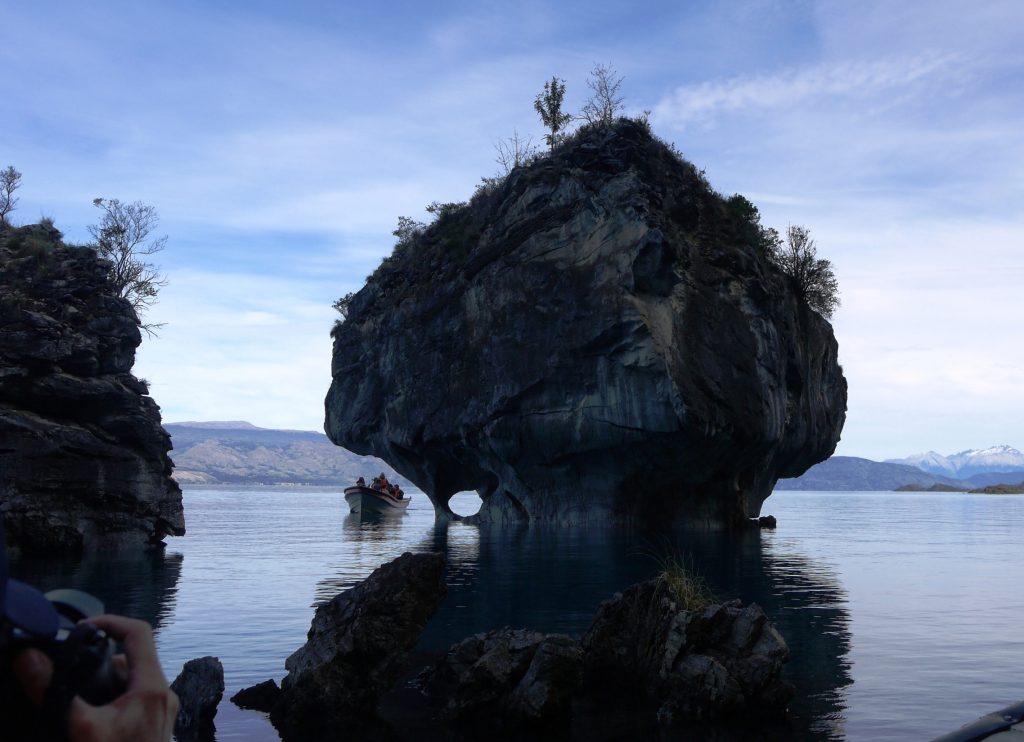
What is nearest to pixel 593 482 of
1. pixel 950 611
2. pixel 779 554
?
pixel 779 554

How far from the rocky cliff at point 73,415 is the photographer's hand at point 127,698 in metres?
36.8

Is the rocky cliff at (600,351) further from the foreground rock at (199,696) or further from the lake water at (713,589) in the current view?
the foreground rock at (199,696)

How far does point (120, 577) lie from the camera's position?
31422 mm

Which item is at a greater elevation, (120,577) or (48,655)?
(48,655)

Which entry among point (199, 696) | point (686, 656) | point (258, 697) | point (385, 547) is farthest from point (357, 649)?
point (385, 547)

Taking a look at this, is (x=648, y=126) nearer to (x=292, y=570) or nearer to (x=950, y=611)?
(x=292, y=570)

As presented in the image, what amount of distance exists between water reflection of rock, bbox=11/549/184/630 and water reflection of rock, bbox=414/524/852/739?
25.5 feet

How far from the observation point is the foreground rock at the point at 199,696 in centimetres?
1391

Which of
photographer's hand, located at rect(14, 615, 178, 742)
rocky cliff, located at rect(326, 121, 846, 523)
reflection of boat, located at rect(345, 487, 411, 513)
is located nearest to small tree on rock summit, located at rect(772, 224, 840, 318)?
rocky cliff, located at rect(326, 121, 846, 523)

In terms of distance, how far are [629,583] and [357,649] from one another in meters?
15.7

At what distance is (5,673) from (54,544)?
39955mm

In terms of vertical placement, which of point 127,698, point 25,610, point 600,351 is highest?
point 600,351

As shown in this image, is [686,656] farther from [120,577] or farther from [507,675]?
[120,577]

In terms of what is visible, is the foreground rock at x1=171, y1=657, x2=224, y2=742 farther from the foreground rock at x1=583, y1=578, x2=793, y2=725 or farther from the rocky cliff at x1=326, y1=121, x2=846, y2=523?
the rocky cliff at x1=326, y1=121, x2=846, y2=523
